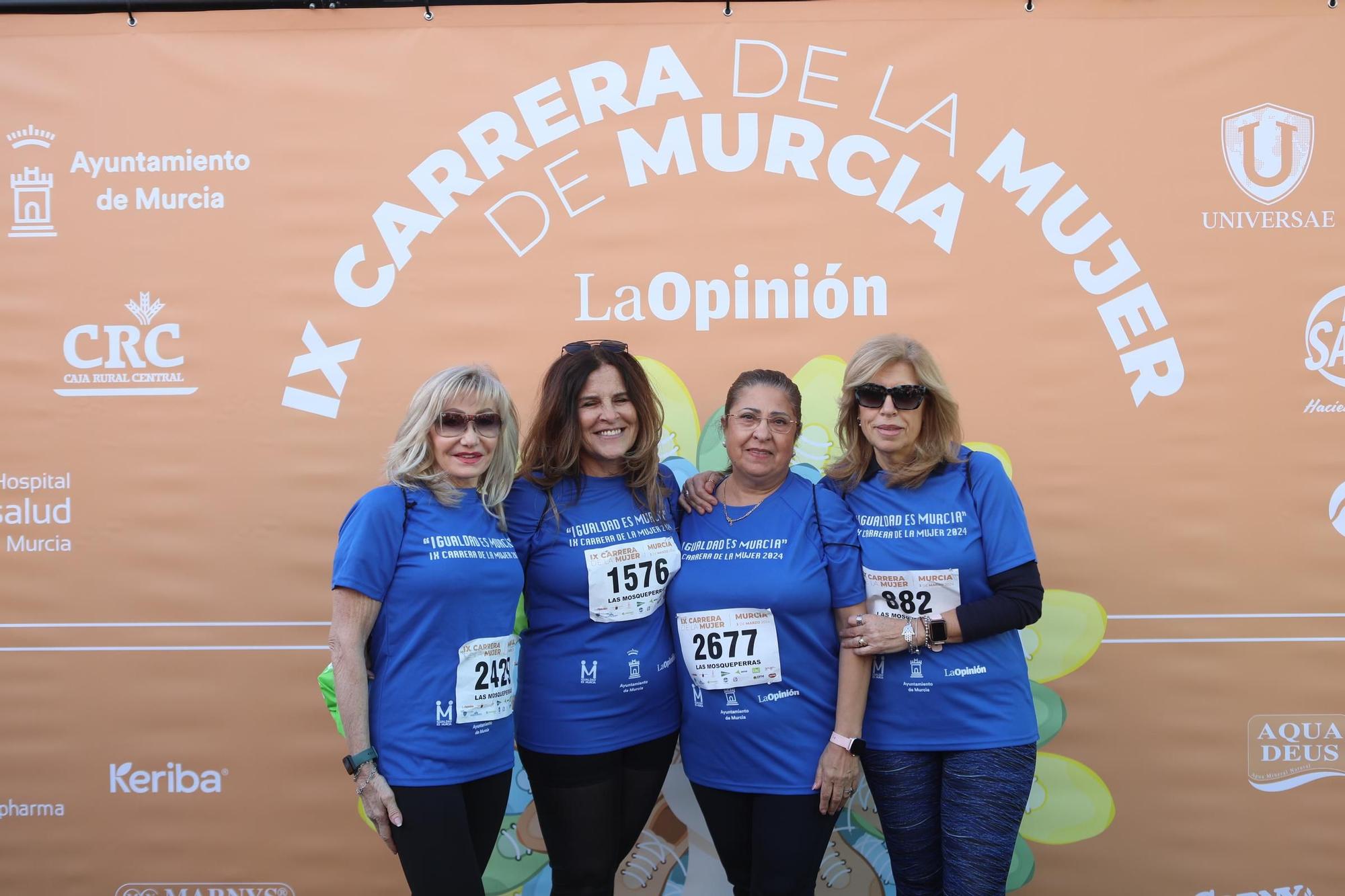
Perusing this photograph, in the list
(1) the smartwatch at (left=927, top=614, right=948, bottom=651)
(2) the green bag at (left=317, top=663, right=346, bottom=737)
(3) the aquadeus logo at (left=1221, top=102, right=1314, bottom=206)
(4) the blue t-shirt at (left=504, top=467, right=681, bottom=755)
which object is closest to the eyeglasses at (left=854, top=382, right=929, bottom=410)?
(1) the smartwatch at (left=927, top=614, right=948, bottom=651)

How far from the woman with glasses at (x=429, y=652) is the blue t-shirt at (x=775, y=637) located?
0.44 m

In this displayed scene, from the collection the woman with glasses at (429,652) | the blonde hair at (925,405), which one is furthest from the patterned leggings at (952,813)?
the woman with glasses at (429,652)

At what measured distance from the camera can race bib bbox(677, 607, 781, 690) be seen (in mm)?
2088

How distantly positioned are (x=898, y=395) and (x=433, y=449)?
112 centimetres

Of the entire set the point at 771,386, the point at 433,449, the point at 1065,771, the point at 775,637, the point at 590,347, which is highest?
the point at 590,347

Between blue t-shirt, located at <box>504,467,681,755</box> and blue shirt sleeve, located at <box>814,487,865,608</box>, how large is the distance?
36 centimetres

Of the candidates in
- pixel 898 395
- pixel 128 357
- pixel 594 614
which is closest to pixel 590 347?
pixel 594 614

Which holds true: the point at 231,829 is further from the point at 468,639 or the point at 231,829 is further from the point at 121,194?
the point at 121,194

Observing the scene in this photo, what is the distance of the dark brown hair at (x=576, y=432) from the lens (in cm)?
222

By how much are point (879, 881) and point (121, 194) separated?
3.39 m

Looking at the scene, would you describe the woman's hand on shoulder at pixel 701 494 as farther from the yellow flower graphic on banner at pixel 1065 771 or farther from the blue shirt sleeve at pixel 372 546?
the yellow flower graphic on banner at pixel 1065 771

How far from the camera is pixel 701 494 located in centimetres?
228

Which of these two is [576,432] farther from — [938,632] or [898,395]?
[938,632]

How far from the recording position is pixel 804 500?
2.21 m
